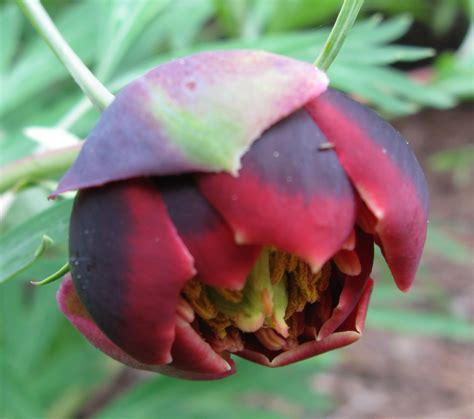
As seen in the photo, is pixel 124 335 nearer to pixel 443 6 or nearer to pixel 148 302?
pixel 148 302

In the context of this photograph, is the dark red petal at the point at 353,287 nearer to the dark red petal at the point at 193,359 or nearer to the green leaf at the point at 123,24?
the dark red petal at the point at 193,359

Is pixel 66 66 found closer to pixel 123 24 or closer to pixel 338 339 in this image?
pixel 338 339

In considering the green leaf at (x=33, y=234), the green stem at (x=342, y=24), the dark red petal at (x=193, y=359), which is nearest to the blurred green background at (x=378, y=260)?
the green leaf at (x=33, y=234)

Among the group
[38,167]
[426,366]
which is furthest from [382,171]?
[426,366]

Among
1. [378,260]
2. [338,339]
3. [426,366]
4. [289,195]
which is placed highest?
[289,195]

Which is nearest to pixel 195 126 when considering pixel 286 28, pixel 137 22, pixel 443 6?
pixel 137 22

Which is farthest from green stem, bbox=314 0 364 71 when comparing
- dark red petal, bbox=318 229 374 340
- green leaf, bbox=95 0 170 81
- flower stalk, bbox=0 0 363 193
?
green leaf, bbox=95 0 170 81
